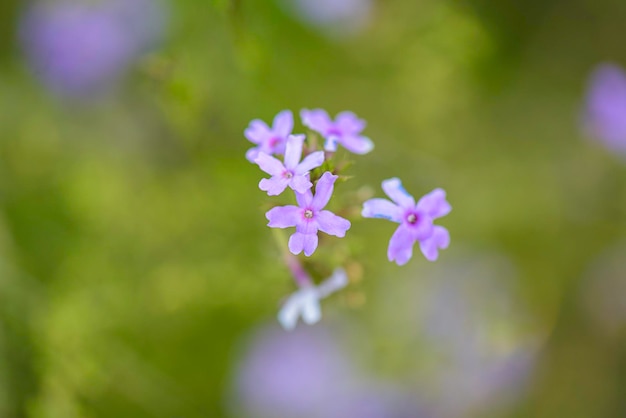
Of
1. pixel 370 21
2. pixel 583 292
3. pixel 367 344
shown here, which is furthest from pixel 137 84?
pixel 583 292

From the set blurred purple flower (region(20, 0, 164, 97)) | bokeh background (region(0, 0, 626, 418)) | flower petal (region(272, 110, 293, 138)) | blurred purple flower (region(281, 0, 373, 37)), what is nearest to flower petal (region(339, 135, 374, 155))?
flower petal (region(272, 110, 293, 138))

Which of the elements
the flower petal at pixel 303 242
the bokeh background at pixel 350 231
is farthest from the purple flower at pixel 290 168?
the bokeh background at pixel 350 231

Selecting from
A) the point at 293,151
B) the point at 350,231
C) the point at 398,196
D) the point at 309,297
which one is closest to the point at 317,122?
the point at 293,151

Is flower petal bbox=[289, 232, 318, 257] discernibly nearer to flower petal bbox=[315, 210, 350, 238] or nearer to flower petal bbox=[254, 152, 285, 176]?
flower petal bbox=[315, 210, 350, 238]

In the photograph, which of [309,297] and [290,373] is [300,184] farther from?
[290,373]

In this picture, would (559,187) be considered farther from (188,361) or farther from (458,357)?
(188,361)

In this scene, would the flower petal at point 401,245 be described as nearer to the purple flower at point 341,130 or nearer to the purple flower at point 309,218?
the purple flower at point 309,218
